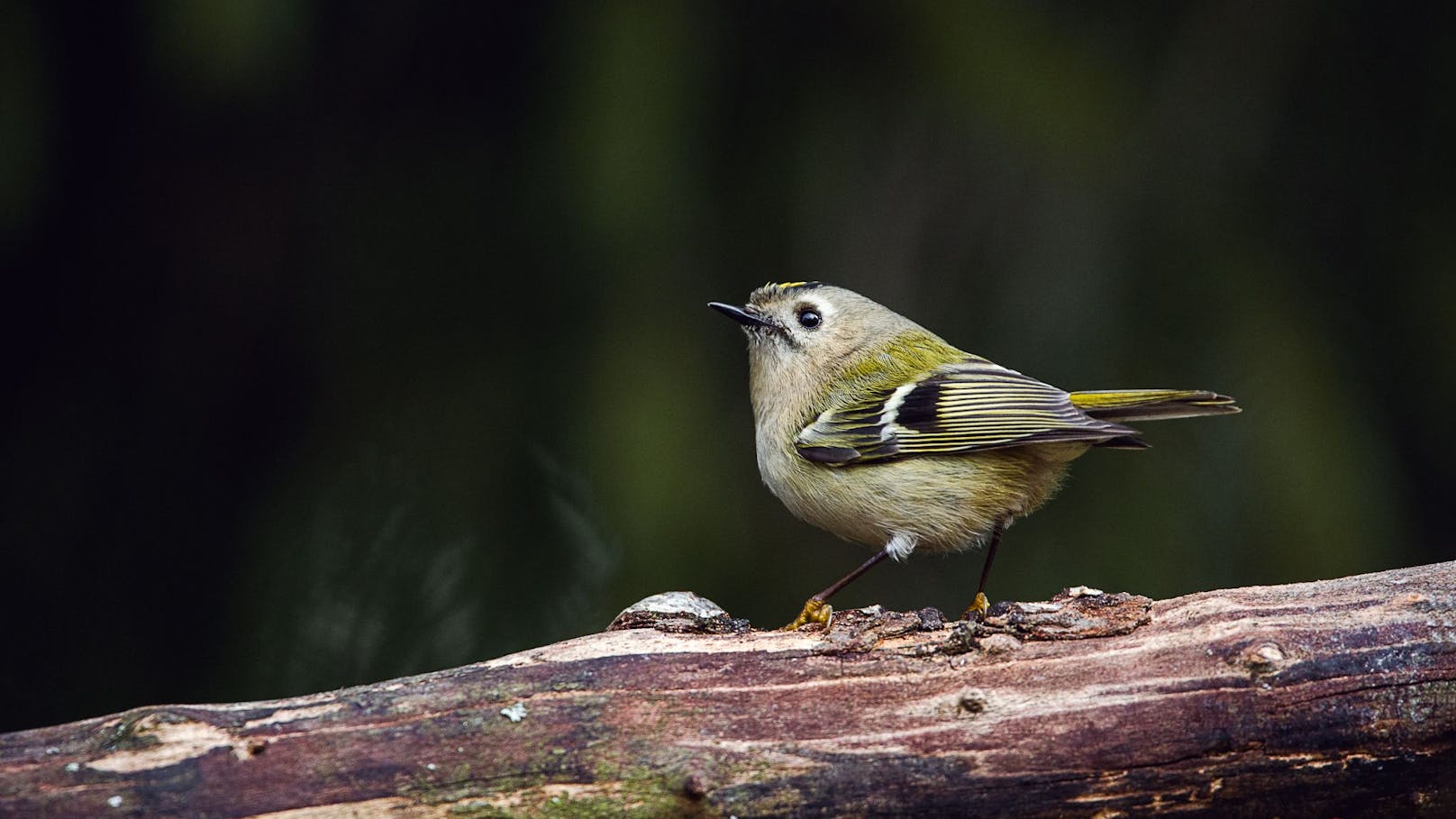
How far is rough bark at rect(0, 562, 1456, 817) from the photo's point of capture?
1.50 meters

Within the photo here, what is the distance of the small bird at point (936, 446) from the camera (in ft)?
8.14

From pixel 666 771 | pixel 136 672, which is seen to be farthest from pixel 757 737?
pixel 136 672

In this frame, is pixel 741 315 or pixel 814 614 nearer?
pixel 814 614

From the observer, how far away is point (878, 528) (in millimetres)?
2559

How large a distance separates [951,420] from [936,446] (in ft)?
0.21

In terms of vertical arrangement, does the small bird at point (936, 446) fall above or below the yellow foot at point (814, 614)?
above

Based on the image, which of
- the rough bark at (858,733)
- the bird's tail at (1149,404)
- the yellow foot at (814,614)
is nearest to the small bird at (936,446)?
the bird's tail at (1149,404)

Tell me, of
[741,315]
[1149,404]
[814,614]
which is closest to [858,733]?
[814,614]

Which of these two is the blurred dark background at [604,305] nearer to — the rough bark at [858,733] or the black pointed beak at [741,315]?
the black pointed beak at [741,315]

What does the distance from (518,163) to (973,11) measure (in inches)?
41.0

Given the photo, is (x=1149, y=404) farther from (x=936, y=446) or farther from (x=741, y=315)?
(x=741, y=315)

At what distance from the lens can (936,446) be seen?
2535mm

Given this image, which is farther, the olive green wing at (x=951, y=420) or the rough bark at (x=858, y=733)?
the olive green wing at (x=951, y=420)

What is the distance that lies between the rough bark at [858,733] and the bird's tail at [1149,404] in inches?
28.8
